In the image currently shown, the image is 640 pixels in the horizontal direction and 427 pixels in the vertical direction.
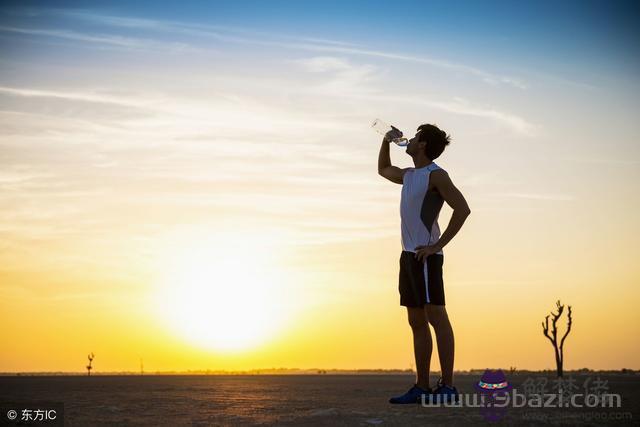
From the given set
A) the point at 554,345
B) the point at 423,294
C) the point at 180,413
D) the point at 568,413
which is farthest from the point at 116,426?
the point at 554,345

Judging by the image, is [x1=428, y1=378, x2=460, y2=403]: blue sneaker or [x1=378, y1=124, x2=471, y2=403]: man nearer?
[x1=428, y1=378, x2=460, y2=403]: blue sneaker

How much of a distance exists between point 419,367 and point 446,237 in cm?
126

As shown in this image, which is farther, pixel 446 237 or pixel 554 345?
pixel 554 345

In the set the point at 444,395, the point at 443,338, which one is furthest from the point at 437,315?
the point at 444,395

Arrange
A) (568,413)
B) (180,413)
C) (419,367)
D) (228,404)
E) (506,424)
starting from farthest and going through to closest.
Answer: (228,404)
(419,367)
(180,413)
(568,413)
(506,424)

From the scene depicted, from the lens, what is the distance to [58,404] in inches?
291

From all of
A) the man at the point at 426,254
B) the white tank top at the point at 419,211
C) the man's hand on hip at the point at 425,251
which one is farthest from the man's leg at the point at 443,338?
the white tank top at the point at 419,211

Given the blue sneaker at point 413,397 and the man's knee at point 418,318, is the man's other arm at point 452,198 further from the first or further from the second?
the blue sneaker at point 413,397

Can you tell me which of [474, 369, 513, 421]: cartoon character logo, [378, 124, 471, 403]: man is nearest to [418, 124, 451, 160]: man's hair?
[378, 124, 471, 403]: man

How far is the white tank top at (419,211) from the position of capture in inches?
282

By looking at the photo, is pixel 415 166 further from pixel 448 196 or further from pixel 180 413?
pixel 180 413

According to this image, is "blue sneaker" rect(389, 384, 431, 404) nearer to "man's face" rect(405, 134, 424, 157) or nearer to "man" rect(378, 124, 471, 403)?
"man" rect(378, 124, 471, 403)

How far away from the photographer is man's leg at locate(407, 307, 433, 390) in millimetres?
7223

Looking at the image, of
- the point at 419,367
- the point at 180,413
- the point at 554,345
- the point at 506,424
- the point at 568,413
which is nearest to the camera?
the point at 506,424
